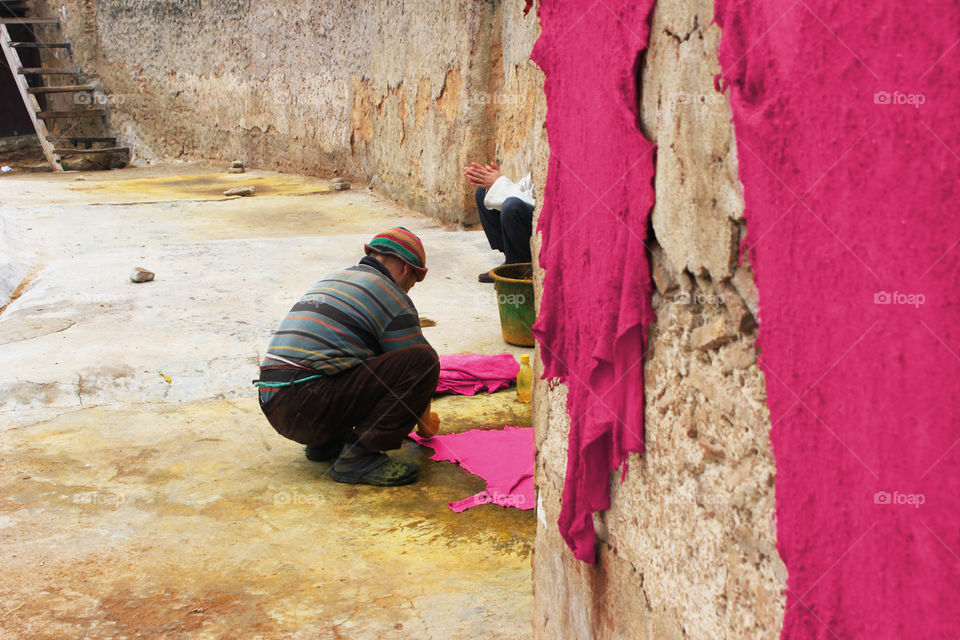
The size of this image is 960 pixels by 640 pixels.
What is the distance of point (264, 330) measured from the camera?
4.71 meters

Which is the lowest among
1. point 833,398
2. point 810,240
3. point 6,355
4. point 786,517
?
point 6,355

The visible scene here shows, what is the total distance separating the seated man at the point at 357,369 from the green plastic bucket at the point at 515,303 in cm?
112

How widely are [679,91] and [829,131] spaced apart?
357mm

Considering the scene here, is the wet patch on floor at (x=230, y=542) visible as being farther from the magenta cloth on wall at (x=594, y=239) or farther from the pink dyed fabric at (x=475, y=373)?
the magenta cloth on wall at (x=594, y=239)

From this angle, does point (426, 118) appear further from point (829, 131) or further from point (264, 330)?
point (829, 131)

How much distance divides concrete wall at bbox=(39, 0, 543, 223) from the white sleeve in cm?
53

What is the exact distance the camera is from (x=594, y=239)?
155cm

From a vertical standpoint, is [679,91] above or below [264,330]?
above

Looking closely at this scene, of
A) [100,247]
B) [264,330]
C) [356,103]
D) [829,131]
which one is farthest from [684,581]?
[356,103]

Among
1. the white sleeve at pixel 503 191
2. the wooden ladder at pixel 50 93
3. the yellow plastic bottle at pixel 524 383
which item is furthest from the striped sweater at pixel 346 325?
the wooden ladder at pixel 50 93

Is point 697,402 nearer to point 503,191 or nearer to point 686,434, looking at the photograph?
point 686,434

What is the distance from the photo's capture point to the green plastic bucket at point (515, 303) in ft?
14.5

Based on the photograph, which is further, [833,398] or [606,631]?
[606,631]

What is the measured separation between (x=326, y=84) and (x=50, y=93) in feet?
21.2
